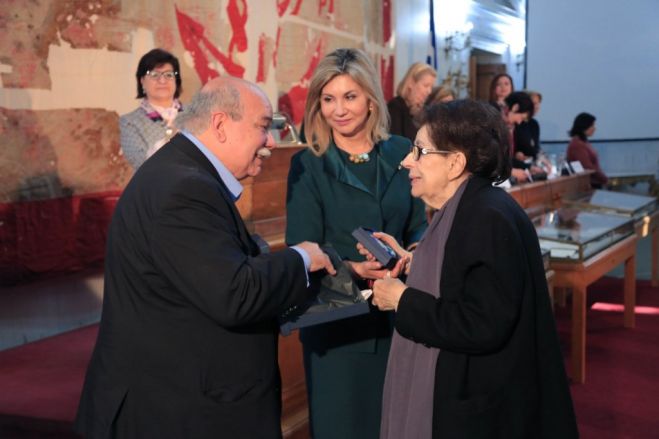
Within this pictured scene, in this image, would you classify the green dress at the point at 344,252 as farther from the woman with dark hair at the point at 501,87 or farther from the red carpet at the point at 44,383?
the woman with dark hair at the point at 501,87

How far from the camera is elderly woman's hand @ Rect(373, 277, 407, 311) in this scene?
2080 mm

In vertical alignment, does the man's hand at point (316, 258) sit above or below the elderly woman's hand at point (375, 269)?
above

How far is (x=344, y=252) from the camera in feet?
8.74

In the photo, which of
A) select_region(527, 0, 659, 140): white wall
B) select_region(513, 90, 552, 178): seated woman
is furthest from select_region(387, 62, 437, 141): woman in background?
select_region(527, 0, 659, 140): white wall

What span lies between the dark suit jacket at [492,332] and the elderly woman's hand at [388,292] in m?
0.09

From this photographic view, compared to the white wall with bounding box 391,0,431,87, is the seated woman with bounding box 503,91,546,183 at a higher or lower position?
lower

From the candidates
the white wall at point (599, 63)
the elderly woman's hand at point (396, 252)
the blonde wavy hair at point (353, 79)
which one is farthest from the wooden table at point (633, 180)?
the elderly woman's hand at point (396, 252)

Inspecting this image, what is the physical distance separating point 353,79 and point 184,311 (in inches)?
47.0

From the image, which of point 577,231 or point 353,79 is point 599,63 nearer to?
point 577,231

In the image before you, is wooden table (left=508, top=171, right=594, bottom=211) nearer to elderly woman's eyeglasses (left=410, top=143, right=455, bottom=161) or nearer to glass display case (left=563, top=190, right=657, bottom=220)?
glass display case (left=563, top=190, right=657, bottom=220)

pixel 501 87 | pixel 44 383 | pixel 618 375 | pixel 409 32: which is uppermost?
pixel 409 32

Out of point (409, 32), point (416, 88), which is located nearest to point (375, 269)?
point (416, 88)

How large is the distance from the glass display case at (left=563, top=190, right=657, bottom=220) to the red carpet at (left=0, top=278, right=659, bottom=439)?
37.6 inches

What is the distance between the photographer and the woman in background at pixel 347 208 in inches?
103
